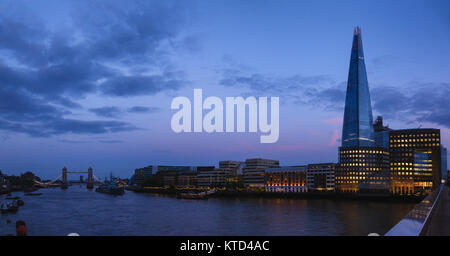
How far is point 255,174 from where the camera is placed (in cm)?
14650

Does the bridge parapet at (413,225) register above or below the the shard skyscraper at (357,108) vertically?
below

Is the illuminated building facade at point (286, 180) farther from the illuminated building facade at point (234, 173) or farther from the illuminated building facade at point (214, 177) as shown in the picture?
the illuminated building facade at point (214, 177)

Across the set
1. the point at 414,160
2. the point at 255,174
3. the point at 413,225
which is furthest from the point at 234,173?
the point at 413,225

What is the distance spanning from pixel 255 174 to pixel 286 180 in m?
17.7

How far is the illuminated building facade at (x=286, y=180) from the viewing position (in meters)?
128

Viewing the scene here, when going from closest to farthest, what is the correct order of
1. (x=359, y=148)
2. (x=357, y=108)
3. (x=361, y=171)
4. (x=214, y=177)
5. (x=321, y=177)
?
(x=361, y=171), (x=321, y=177), (x=359, y=148), (x=357, y=108), (x=214, y=177)

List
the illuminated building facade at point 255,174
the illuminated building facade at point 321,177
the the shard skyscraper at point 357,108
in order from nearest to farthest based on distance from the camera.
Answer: the illuminated building facade at point 321,177 < the the shard skyscraper at point 357,108 < the illuminated building facade at point 255,174

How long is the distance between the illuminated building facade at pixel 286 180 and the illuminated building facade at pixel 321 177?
7.70 ft

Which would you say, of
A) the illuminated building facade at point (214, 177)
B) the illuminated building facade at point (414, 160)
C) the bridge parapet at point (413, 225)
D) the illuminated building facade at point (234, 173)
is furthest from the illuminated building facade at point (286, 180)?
the bridge parapet at point (413, 225)

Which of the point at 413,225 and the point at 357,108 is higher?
the point at 357,108

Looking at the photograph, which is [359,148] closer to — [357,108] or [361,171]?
[361,171]
